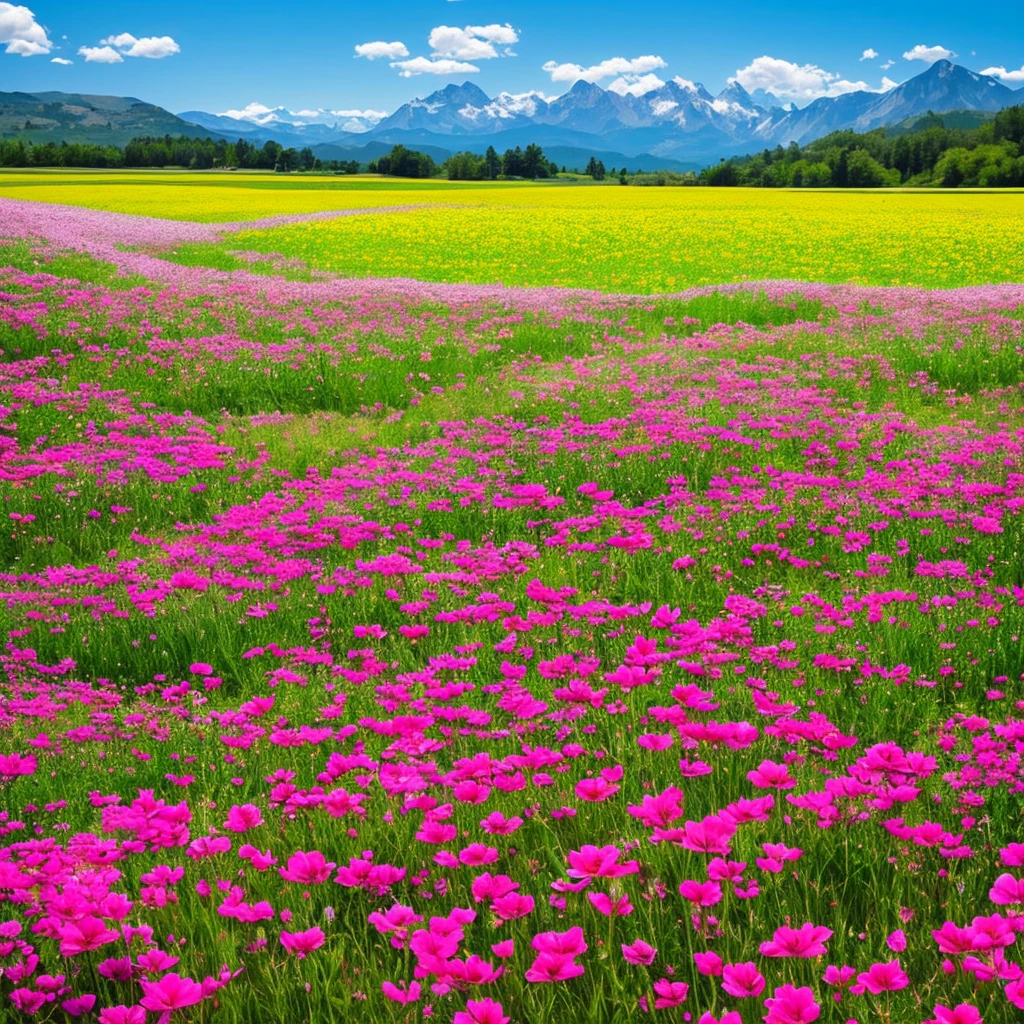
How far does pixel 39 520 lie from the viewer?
26.2 ft

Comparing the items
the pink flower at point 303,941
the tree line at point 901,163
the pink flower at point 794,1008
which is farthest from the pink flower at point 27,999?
the tree line at point 901,163

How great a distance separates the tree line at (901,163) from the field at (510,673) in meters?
110

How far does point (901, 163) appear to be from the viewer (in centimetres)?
12662

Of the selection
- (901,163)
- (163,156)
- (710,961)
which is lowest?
(710,961)

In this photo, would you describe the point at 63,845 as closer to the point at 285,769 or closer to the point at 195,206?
the point at 285,769

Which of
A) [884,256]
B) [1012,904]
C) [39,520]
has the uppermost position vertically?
[884,256]

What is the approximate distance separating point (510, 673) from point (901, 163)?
480 feet

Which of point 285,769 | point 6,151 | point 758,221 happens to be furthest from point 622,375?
point 6,151

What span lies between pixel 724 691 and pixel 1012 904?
1827 millimetres

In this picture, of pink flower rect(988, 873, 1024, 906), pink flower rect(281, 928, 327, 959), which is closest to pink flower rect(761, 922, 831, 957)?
pink flower rect(988, 873, 1024, 906)

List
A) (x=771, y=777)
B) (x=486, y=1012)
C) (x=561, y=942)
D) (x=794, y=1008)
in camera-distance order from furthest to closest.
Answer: (x=771, y=777)
(x=561, y=942)
(x=486, y=1012)
(x=794, y=1008)

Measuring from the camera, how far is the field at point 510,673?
7.80 ft

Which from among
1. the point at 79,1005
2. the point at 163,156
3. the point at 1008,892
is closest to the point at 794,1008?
the point at 1008,892

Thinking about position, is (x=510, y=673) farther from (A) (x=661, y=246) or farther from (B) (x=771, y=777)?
(A) (x=661, y=246)
